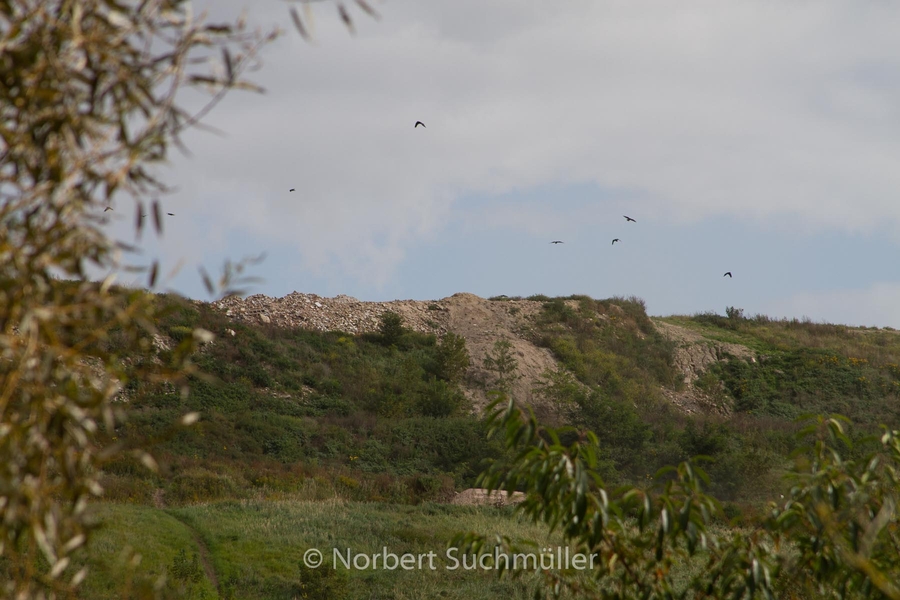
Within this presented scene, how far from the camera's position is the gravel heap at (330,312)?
39.1 meters

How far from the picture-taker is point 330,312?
40.9m

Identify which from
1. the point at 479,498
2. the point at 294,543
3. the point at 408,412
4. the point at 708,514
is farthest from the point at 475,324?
the point at 708,514

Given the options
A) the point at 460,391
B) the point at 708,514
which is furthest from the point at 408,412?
the point at 708,514

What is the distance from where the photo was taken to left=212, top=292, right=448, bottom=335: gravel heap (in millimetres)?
39094

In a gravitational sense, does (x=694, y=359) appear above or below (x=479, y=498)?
above

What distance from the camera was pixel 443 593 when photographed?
13281mm

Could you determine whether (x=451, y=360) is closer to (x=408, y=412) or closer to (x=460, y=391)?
(x=460, y=391)

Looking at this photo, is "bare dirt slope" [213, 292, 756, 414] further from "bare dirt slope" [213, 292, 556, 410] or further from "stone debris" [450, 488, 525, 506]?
"stone debris" [450, 488, 525, 506]

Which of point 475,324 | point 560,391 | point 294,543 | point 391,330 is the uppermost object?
point 475,324

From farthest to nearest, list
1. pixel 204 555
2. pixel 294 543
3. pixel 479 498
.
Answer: pixel 479 498 < pixel 294 543 < pixel 204 555

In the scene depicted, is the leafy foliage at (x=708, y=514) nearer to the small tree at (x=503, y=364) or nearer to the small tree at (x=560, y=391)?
the small tree at (x=560, y=391)

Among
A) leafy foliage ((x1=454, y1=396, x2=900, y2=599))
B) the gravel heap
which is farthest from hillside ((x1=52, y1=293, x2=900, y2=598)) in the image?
leafy foliage ((x1=454, y1=396, x2=900, y2=599))

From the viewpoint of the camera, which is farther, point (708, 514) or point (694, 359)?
point (694, 359)

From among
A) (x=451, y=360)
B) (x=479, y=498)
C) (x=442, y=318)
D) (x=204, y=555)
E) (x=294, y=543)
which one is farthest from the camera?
(x=442, y=318)
